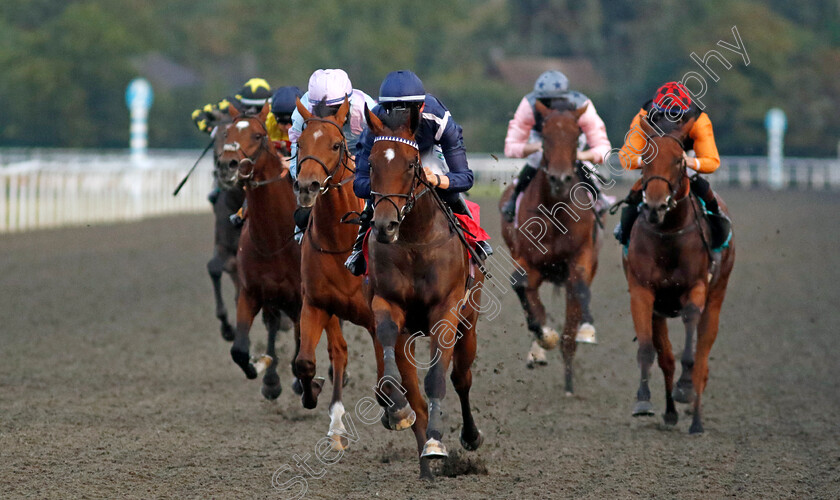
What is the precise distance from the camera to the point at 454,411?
7.57 meters

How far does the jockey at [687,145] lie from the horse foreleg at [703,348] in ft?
1.28

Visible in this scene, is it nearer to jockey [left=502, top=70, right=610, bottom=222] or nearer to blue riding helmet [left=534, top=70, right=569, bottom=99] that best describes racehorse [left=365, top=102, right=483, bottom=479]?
jockey [left=502, top=70, right=610, bottom=222]

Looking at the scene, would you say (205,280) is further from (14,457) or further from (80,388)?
(14,457)

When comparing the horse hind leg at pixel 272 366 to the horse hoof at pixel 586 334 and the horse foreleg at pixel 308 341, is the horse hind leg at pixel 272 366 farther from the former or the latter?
the horse hoof at pixel 586 334

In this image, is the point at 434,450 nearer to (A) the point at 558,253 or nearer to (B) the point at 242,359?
(B) the point at 242,359

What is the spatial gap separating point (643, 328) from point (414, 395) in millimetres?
1957

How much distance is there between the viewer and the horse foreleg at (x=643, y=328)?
6.92 m

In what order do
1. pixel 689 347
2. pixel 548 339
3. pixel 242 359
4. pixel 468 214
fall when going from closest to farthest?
pixel 468 214 < pixel 242 359 < pixel 689 347 < pixel 548 339

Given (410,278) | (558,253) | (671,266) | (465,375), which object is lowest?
(465,375)

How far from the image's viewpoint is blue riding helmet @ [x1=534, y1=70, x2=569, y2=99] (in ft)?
29.4

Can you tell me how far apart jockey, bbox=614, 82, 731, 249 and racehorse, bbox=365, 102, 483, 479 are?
192 cm

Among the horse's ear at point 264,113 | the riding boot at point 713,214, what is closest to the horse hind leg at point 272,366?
the horse's ear at point 264,113

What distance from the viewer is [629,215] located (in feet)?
25.0

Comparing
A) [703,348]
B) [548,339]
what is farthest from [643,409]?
[548,339]
